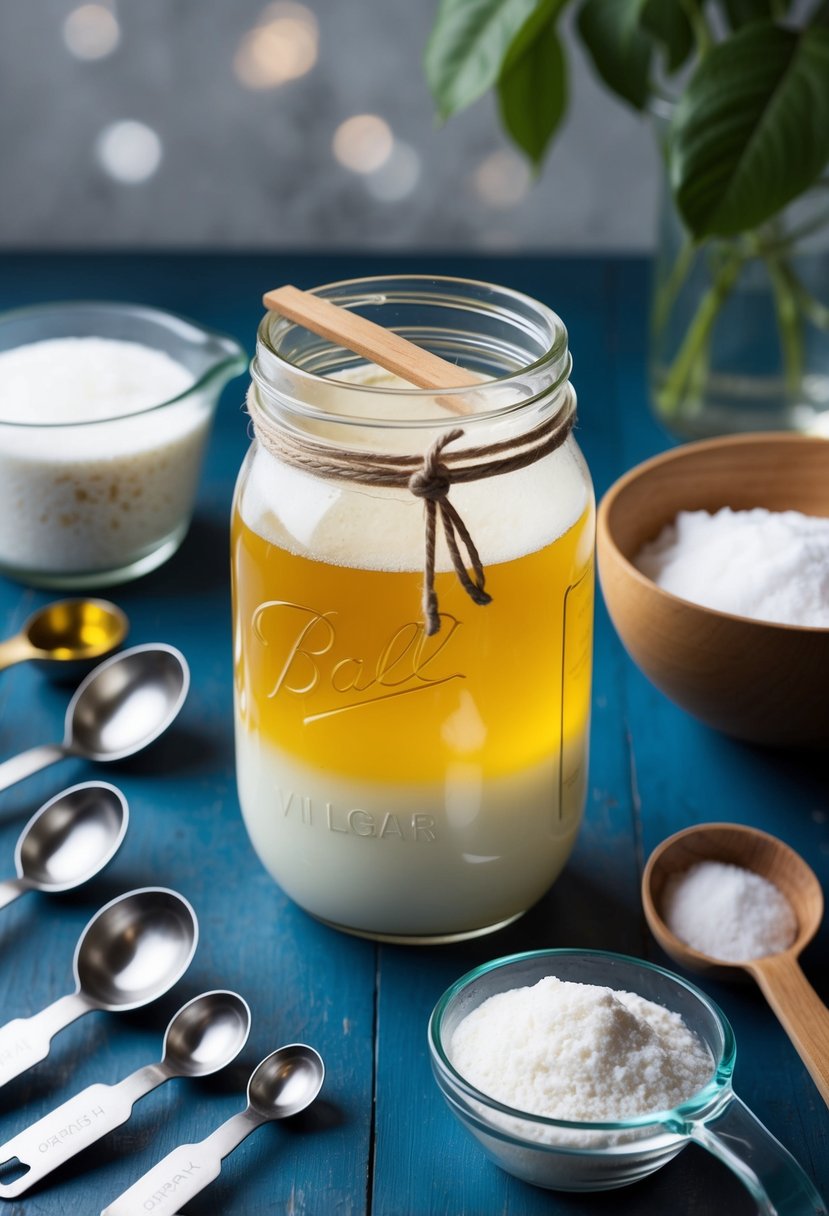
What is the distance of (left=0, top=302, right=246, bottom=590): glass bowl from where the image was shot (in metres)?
0.99

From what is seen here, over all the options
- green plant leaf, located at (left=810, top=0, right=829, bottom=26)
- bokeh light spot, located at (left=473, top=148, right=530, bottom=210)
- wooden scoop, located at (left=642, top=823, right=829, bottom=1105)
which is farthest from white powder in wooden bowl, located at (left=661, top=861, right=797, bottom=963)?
bokeh light spot, located at (left=473, top=148, right=530, bottom=210)

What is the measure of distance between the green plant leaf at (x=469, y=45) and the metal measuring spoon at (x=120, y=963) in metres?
0.61

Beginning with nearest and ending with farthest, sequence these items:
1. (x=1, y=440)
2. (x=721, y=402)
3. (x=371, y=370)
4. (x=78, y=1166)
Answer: (x=78, y=1166) → (x=371, y=370) → (x=1, y=440) → (x=721, y=402)

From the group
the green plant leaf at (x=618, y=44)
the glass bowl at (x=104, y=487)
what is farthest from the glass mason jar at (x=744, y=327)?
the glass bowl at (x=104, y=487)

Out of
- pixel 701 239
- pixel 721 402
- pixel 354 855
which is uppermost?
pixel 701 239

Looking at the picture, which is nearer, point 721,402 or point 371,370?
point 371,370

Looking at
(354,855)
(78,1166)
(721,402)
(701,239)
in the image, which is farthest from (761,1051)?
(721,402)

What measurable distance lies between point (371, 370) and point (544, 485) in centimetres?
12

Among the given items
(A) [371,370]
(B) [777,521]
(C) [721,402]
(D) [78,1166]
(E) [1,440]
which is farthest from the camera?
(C) [721,402]

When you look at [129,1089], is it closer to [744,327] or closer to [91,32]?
[744,327]

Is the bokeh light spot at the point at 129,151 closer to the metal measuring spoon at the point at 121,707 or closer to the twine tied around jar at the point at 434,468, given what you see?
the metal measuring spoon at the point at 121,707

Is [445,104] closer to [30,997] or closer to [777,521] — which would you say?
[777,521]

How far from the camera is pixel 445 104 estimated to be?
1.04 m

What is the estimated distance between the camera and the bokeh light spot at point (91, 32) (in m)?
1.47
